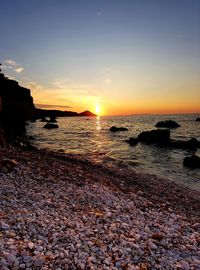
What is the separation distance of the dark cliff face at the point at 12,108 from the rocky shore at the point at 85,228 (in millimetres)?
38459

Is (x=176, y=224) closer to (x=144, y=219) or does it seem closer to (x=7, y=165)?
(x=144, y=219)

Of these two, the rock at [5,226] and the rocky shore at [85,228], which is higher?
the rock at [5,226]

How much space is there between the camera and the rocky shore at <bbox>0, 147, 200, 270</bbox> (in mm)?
6789

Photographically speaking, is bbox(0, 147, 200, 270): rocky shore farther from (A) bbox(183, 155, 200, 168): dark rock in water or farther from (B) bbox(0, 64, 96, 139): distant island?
(B) bbox(0, 64, 96, 139): distant island

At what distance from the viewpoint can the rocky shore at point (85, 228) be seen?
6.79 meters

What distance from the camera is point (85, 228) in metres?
8.41

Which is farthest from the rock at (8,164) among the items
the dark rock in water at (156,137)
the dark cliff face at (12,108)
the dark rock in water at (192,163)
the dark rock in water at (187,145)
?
the dark rock in water at (156,137)

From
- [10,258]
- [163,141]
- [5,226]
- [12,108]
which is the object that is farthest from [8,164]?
[12,108]

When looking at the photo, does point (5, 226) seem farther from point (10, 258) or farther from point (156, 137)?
point (156, 137)

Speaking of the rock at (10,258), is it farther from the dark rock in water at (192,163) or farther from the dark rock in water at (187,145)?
the dark rock in water at (187,145)

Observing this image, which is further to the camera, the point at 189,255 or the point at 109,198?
the point at 109,198

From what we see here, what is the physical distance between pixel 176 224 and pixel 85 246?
4337mm

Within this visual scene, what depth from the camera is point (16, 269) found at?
6.04 m

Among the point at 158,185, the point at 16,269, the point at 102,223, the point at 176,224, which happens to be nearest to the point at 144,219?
the point at 176,224
